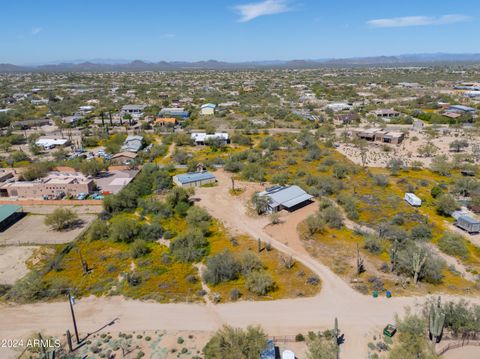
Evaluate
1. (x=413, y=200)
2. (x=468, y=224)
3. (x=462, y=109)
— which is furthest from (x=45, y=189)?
(x=462, y=109)

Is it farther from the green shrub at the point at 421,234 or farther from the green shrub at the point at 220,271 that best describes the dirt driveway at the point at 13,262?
the green shrub at the point at 421,234

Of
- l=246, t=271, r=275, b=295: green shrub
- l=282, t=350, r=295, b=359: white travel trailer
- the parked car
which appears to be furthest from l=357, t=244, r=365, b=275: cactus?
l=282, t=350, r=295, b=359: white travel trailer

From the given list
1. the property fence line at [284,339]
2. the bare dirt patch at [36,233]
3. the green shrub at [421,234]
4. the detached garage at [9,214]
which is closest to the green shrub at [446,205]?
the green shrub at [421,234]

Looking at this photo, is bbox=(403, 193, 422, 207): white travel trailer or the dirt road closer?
the dirt road

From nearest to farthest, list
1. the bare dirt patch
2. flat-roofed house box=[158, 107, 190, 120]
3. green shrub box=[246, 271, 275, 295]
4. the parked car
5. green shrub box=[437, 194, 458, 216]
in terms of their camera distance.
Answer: the parked car
green shrub box=[246, 271, 275, 295]
the bare dirt patch
green shrub box=[437, 194, 458, 216]
flat-roofed house box=[158, 107, 190, 120]

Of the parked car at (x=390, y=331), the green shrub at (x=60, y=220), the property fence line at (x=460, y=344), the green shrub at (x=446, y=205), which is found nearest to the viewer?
the property fence line at (x=460, y=344)

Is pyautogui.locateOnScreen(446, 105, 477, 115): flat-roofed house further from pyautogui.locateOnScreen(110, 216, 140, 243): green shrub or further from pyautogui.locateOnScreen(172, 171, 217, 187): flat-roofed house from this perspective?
pyautogui.locateOnScreen(110, 216, 140, 243): green shrub

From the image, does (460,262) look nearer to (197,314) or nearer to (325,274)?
(325,274)
